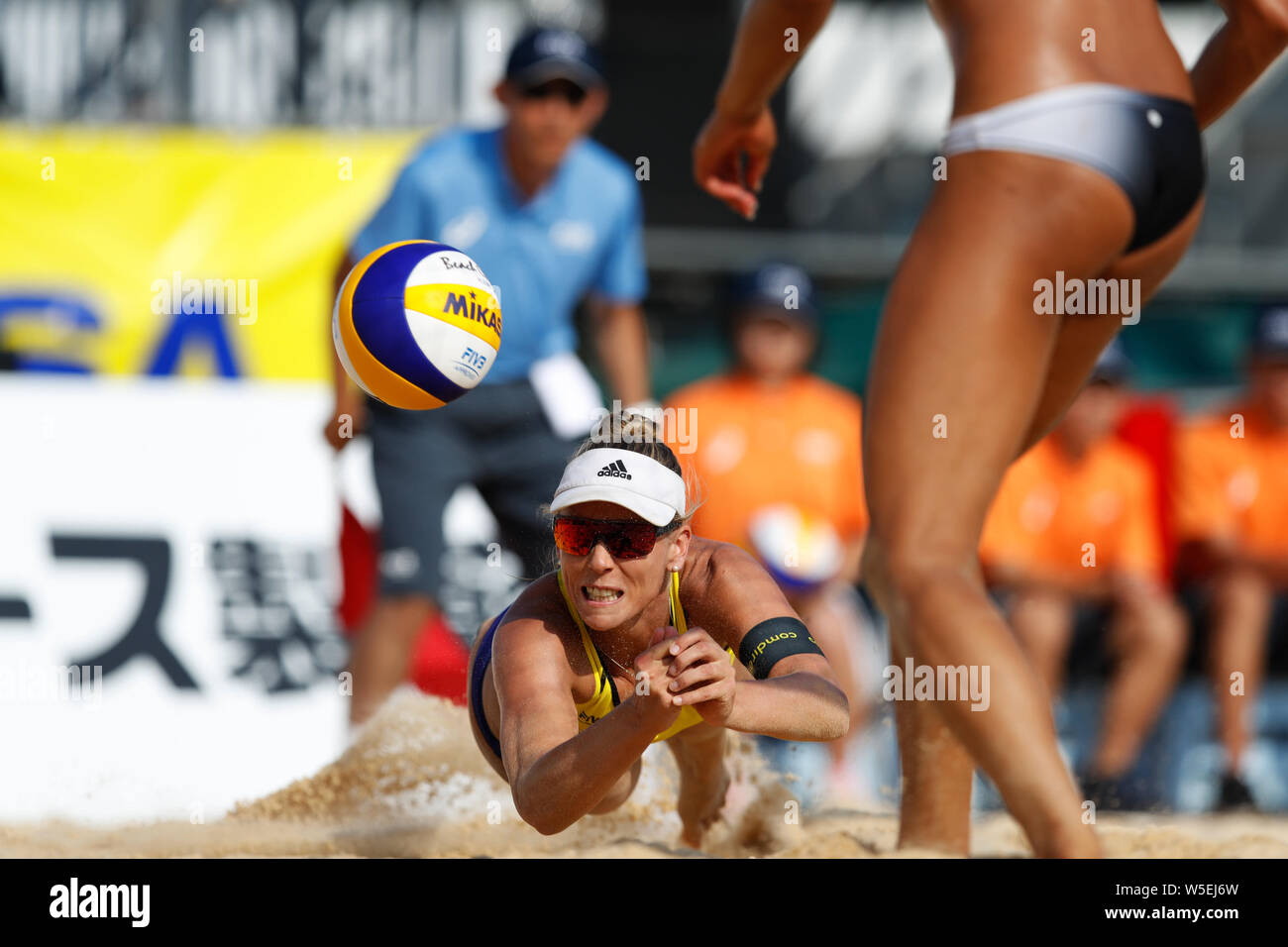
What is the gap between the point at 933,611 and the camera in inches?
110

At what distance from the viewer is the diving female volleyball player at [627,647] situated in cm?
243

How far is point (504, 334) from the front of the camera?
4926mm

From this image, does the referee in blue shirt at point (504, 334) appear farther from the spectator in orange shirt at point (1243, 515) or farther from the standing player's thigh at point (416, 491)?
the spectator in orange shirt at point (1243, 515)

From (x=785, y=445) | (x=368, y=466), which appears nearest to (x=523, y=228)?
(x=368, y=466)

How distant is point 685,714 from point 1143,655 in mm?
4526

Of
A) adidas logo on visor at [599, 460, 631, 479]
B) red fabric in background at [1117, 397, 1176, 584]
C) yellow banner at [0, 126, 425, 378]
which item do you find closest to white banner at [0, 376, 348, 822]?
yellow banner at [0, 126, 425, 378]

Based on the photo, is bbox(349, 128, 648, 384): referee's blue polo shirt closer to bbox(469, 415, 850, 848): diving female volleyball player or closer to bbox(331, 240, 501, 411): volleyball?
bbox(331, 240, 501, 411): volleyball

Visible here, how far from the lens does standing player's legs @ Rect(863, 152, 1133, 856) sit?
2.80 metres

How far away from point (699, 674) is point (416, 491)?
2691mm

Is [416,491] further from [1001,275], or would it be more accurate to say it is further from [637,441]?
[1001,275]

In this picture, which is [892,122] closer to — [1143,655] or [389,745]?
[1143,655]

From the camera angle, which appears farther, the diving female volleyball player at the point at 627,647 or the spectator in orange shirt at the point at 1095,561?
the spectator in orange shirt at the point at 1095,561

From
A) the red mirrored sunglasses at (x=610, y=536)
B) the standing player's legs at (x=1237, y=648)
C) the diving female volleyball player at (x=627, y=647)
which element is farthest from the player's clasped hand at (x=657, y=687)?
the standing player's legs at (x=1237, y=648)
